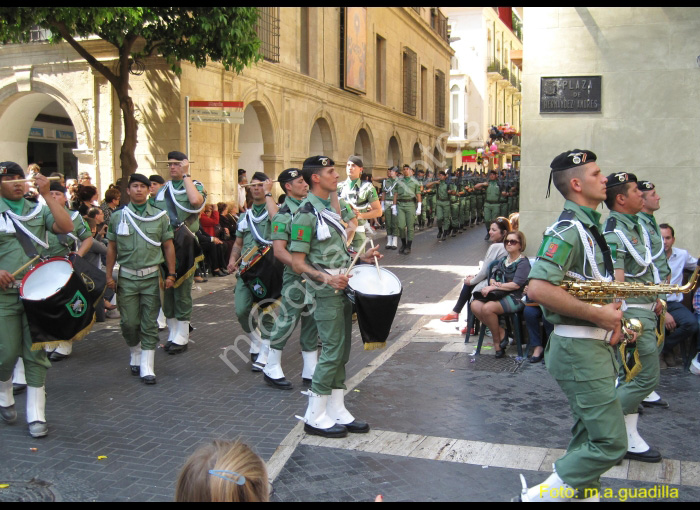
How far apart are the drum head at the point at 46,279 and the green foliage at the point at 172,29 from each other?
6.96 meters

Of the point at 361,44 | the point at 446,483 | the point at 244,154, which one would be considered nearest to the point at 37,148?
the point at 244,154

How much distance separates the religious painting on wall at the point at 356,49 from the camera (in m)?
Result: 27.1

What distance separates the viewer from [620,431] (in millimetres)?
3764

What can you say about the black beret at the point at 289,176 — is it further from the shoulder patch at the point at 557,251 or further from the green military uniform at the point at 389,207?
the green military uniform at the point at 389,207

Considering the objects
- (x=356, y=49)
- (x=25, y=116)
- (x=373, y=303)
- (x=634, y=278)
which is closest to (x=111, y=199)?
(x=373, y=303)

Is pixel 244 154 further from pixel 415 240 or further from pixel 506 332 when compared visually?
pixel 506 332

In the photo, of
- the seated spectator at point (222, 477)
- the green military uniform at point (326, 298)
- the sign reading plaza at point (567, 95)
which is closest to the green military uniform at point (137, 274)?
the green military uniform at point (326, 298)

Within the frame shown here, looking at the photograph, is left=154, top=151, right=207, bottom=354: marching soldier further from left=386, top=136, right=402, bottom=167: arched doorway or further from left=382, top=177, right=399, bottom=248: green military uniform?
left=386, top=136, right=402, bottom=167: arched doorway

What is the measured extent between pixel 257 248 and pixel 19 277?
2610mm

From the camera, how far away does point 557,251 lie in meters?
3.86

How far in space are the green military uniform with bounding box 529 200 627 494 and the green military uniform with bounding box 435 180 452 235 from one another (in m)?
17.8

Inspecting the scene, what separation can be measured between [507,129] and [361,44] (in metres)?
6.92

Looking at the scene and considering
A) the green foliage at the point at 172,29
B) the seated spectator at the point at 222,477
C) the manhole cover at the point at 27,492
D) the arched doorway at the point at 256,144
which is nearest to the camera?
the seated spectator at the point at 222,477

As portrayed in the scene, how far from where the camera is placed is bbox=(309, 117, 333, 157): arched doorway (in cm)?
2653
